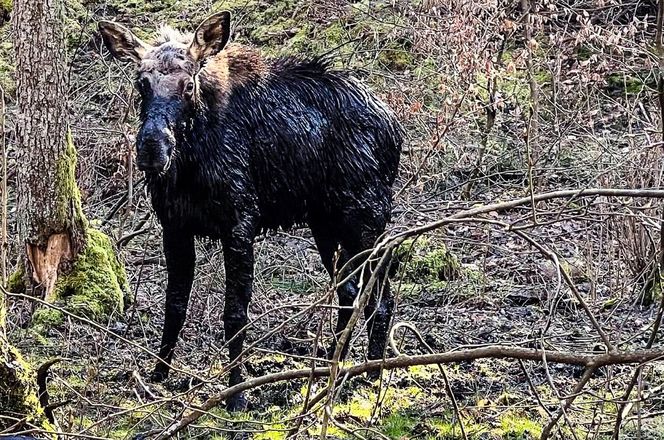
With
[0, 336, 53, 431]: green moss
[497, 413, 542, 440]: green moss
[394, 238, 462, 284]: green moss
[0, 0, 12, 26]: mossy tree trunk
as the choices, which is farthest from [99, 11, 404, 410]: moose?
[0, 0, 12, 26]: mossy tree trunk

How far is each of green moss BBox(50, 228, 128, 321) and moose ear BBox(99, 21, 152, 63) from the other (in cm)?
237

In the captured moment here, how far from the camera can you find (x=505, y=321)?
8836 millimetres

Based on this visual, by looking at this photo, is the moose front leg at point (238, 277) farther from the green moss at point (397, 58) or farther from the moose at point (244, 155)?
the green moss at point (397, 58)

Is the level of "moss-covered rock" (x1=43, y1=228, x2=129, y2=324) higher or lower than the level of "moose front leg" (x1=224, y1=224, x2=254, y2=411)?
lower

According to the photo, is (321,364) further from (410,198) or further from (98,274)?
(410,198)

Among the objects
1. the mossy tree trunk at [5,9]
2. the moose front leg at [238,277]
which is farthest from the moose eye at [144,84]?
the mossy tree trunk at [5,9]

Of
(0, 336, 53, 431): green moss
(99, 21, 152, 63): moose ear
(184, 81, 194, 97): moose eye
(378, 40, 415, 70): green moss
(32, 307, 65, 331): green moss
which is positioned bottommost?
(32, 307, 65, 331): green moss

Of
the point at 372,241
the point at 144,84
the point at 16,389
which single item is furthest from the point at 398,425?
the point at 144,84

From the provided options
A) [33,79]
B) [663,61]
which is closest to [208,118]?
[33,79]

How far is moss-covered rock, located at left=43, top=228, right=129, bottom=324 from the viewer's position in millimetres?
8609

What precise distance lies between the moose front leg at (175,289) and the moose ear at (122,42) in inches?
54.8

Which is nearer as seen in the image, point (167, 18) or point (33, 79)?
point (33, 79)

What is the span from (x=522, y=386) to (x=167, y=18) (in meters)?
9.55

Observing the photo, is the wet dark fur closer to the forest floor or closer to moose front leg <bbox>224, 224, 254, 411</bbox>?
moose front leg <bbox>224, 224, 254, 411</bbox>
